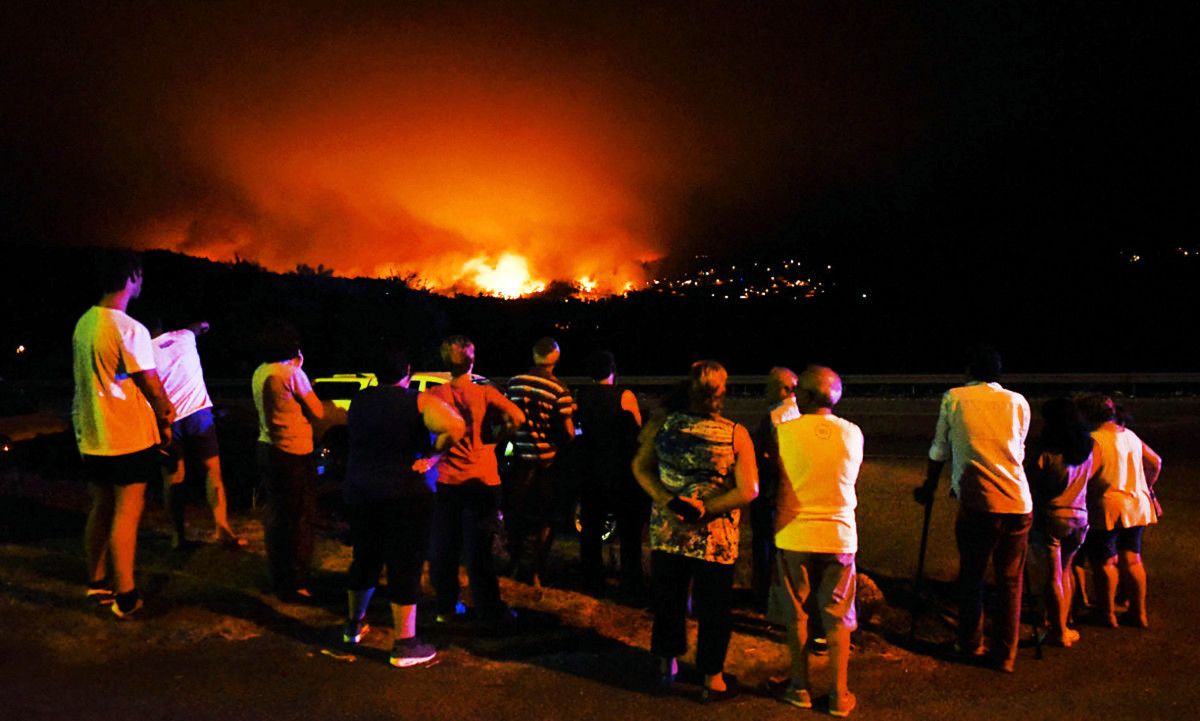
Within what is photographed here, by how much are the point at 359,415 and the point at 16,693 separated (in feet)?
7.18

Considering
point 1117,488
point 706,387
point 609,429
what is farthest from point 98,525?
point 1117,488

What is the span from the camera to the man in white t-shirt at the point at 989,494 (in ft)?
17.7

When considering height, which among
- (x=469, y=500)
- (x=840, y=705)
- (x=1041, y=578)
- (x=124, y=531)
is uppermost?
(x=469, y=500)

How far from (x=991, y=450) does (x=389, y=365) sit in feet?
11.8

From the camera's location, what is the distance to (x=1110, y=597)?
6141mm

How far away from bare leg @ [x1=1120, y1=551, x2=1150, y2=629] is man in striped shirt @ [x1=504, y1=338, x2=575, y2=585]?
155 inches

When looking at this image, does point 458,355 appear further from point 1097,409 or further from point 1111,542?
point 1111,542

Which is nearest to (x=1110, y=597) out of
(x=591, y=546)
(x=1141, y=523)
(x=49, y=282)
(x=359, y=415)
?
(x=1141, y=523)

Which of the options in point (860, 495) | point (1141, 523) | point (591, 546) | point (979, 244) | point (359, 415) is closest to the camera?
point (359, 415)

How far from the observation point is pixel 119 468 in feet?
17.8

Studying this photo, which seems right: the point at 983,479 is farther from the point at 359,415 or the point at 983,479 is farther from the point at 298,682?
the point at 298,682

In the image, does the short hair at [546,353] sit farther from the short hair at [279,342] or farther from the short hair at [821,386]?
the short hair at [821,386]

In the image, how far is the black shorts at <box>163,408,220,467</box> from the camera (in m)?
6.95

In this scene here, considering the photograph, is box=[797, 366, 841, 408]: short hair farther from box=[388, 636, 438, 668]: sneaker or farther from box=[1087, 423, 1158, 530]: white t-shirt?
box=[388, 636, 438, 668]: sneaker
